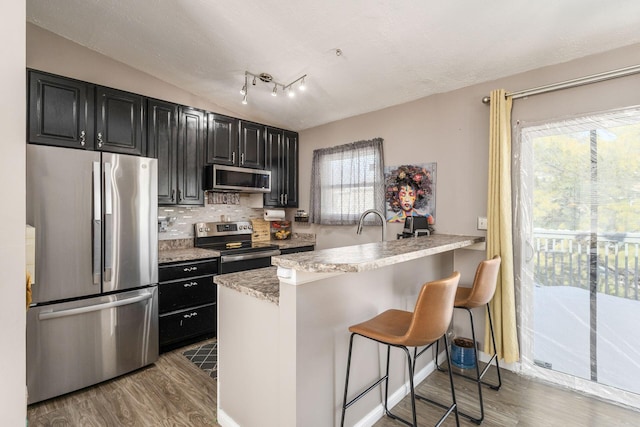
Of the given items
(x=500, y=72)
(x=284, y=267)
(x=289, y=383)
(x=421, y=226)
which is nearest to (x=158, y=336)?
(x=289, y=383)

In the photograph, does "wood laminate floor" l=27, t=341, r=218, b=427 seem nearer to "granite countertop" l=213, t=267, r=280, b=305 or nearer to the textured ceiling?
"granite countertop" l=213, t=267, r=280, b=305

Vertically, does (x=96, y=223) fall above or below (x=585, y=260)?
above

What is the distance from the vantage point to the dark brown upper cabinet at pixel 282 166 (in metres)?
4.09

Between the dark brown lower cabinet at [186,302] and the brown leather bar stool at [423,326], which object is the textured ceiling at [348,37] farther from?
the dark brown lower cabinet at [186,302]

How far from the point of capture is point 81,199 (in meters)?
2.27

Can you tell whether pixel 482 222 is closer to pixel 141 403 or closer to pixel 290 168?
pixel 290 168

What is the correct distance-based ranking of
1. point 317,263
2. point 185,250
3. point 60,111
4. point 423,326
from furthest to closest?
point 185,250 < point 60,111 < point 423,326 < point 317,263

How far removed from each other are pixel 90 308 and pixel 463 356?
2988 mm

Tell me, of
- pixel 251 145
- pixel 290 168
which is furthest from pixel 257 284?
pixel 290 168

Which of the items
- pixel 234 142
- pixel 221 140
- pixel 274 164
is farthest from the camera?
pixel 274 164

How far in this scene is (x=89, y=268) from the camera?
232 centimetres

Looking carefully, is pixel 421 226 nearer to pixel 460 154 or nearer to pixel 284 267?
pixel 460 154

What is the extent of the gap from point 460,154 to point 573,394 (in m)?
2.06

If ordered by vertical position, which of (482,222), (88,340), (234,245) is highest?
(482,222)
